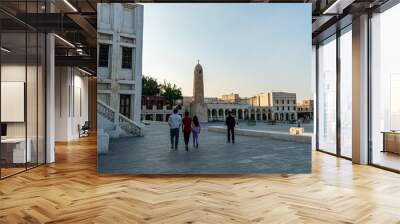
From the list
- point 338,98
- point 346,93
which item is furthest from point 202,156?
point 338,98

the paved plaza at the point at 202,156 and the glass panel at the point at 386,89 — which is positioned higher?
the glass panel at the point at 386,89

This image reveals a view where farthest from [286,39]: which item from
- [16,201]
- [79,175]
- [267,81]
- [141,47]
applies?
[16,201]

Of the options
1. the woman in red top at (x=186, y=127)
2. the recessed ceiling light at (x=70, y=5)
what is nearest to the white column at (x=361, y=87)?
the woman in red top at (x=186, y=127)

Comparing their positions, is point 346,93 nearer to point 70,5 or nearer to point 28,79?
point 70,5

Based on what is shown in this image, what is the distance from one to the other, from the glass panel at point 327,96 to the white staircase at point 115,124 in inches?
241

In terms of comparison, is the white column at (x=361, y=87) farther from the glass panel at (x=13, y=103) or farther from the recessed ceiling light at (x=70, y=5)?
the glass panel at (x=13, y=103)

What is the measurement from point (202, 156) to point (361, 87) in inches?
167

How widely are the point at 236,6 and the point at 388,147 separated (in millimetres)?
4363

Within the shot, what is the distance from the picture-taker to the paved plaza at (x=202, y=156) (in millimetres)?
6699

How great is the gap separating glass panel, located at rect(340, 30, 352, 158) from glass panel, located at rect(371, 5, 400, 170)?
2.85 ft

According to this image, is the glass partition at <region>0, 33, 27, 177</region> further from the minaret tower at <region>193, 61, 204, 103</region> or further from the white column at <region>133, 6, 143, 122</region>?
the minaret tower at <region>193, 61, 204, 103</region>

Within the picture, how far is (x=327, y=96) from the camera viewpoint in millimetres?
10930

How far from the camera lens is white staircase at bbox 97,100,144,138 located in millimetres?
6684

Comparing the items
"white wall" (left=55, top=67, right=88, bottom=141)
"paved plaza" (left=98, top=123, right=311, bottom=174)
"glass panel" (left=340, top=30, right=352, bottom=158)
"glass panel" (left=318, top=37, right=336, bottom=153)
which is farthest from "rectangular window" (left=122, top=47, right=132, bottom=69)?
"white wall" (left=55, top=67, right=88, bottom=141)
